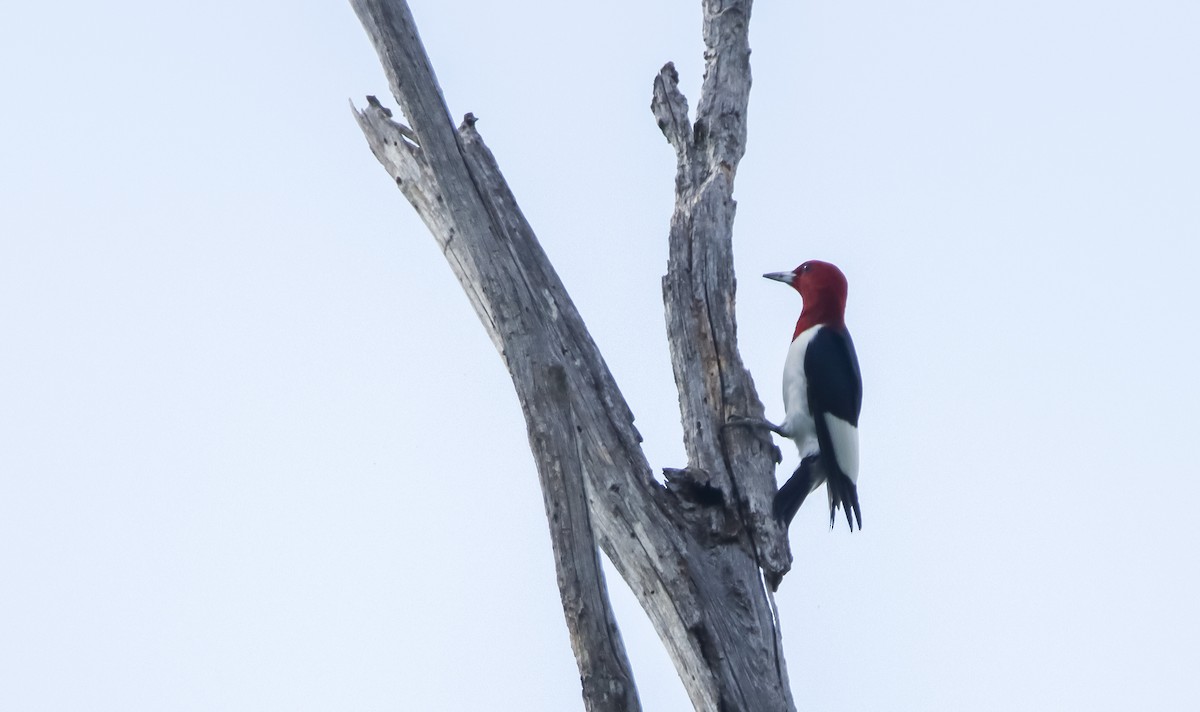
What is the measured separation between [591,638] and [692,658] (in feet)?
2.46

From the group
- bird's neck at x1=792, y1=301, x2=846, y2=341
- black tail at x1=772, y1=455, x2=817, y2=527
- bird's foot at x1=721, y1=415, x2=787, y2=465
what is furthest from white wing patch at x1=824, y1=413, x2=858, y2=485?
bird's foot at x1=721, y1=415, x2=787, y2=465

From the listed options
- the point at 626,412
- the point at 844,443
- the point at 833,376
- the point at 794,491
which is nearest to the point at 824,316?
the point at 833,376

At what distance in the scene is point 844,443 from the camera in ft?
19.1

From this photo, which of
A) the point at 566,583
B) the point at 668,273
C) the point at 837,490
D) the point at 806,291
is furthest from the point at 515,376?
the point at 806,291

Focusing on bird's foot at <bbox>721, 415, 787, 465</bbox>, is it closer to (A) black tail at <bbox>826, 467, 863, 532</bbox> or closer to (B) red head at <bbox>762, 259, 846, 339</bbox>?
(A) black tail at <bbox>826, 467, 863, 532</bbox>

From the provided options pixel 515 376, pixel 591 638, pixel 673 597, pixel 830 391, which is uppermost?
pixel 830 391

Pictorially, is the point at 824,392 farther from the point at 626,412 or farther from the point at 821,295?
the point at 626,412

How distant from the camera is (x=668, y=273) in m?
4.80

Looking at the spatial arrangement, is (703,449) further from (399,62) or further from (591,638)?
(399,62)

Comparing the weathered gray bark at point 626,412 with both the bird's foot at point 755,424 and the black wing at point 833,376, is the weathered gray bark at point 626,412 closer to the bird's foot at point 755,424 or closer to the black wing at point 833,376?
the bird's foot at point 755,424

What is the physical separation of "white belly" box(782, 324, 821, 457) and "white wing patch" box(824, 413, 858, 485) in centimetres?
8

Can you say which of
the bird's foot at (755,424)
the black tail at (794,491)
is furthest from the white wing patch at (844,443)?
the bird's foot at (755,424)

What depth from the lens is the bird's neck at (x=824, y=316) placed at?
250 inches

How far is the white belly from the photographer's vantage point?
5828 millimetres
